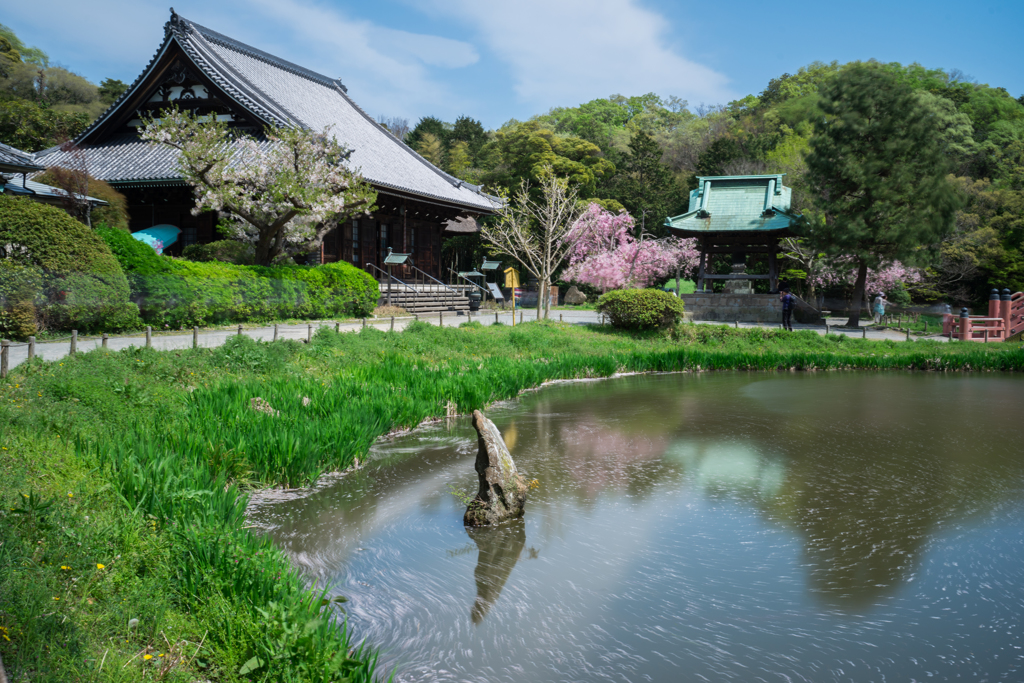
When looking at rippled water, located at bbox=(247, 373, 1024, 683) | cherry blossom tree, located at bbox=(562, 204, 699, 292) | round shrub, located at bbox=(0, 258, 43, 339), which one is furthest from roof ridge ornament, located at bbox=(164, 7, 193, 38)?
→ rippled water, located at bbox=(247, 373, 1024, 683)

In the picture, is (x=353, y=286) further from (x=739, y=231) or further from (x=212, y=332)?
(x=739, y=231)

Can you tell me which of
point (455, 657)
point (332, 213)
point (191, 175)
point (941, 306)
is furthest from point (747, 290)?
point (455, 657)

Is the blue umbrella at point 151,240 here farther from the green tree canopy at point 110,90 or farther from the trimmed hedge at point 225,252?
the green tree canopy at point 110,90

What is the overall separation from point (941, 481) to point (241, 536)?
7067mm

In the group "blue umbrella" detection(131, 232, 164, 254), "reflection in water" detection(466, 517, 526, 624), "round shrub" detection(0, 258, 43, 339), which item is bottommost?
"reflection in water" detection(466, 517, 526, 624)

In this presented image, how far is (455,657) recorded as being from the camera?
389cm

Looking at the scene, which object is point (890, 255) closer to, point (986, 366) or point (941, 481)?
point (986, 366)

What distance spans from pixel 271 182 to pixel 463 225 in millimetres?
14275

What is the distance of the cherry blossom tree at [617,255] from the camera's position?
108 ft

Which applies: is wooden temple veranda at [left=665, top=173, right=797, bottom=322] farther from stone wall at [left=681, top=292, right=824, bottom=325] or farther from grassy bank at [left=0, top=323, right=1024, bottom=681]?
grassy bank at [left=0, top=323, right=1024, bottom=681]

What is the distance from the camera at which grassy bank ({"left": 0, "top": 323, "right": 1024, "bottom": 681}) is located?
321cm

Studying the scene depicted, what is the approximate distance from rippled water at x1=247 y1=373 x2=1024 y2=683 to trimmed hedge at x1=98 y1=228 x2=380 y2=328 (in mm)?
7555

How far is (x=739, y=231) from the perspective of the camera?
26.7m

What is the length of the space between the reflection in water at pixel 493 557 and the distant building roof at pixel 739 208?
23.0 m
